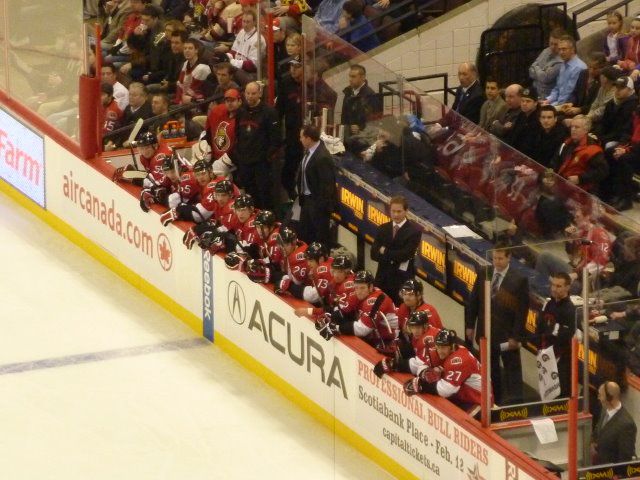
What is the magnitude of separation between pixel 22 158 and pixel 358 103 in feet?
11.8

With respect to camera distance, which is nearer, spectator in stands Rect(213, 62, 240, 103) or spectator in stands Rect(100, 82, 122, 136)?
spectator in stands Rect(213, 62, 240, 103)

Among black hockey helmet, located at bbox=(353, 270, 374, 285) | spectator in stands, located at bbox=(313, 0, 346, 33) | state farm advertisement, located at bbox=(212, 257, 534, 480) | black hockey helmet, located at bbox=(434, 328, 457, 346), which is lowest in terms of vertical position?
state farm advertisement, located at bbox=(212, 257, 534, 480)

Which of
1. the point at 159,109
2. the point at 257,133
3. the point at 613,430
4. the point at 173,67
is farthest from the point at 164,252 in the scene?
the point at 613,430

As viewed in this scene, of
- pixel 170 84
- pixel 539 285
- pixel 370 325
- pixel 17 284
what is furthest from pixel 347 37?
pixel 539 285

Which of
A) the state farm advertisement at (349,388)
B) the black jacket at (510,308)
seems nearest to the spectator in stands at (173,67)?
the state farm advertisement at (349,388)

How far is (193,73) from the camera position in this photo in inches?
515

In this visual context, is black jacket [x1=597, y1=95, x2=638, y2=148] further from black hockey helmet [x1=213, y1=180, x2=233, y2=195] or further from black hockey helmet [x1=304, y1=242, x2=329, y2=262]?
black hockey helmet [x1=213, y1=180, x2=233, y2=195]

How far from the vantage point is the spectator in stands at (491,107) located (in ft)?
38.5

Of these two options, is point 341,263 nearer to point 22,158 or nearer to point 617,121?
point 617,121

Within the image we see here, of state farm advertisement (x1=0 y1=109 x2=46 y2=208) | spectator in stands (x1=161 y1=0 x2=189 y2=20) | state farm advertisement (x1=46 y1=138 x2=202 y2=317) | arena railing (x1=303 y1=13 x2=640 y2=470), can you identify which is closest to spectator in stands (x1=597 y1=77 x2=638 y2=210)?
arena railing (x1=303 y1=13 x2=640 y2=470)

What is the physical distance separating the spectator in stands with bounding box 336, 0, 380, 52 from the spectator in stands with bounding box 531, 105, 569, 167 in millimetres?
2959

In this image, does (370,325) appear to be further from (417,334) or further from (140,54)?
(140,54)

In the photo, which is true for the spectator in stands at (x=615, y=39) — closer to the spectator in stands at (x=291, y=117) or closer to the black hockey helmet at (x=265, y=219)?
the spectator in stands at (x=291, y=117)

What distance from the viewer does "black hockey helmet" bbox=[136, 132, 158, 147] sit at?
1222cm
